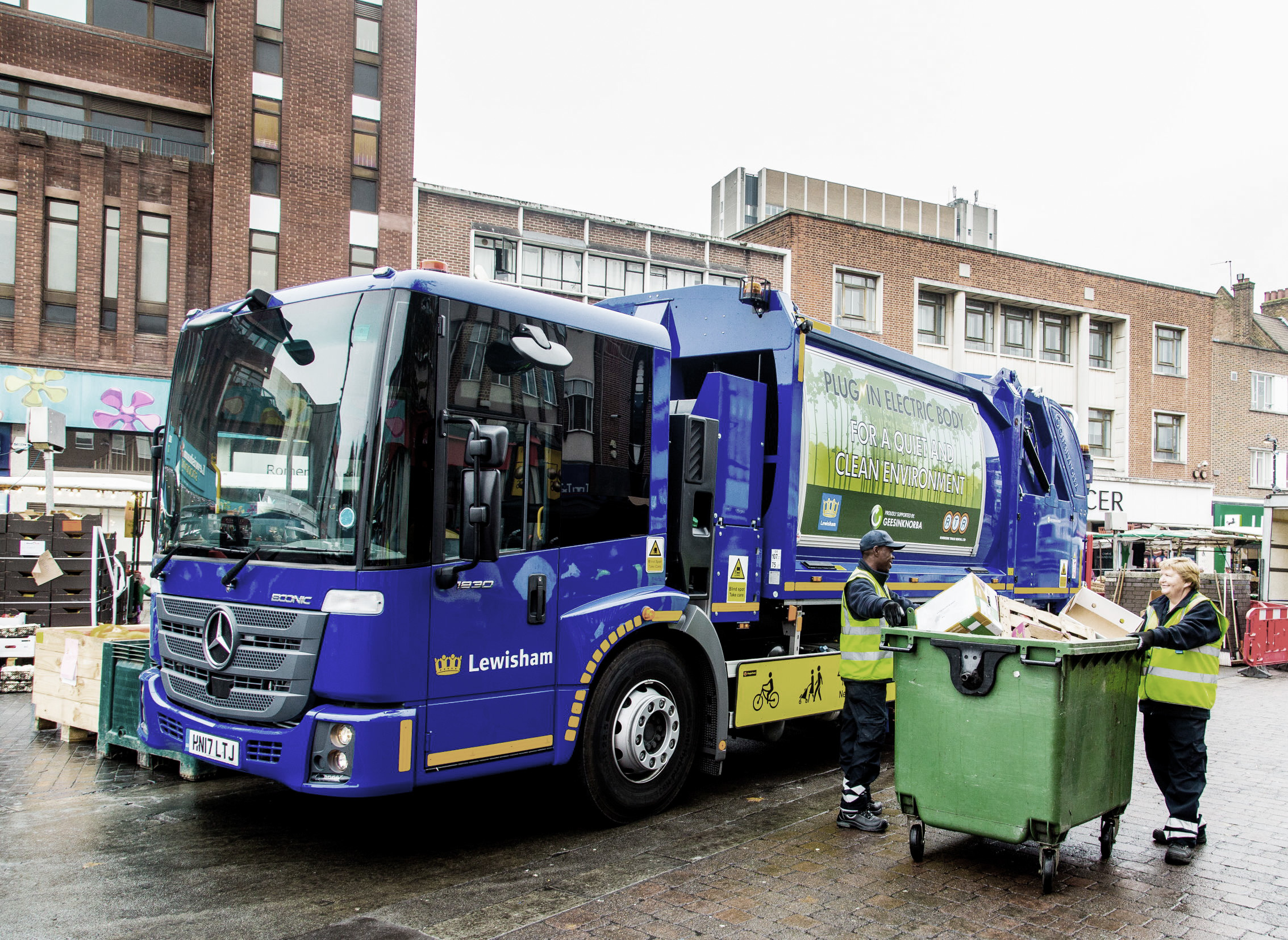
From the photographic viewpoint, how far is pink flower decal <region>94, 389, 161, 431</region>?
22031 millimetres

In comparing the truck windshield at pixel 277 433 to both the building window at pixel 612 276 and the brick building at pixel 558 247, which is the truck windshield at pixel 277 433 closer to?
the brick building at pixel 558 247

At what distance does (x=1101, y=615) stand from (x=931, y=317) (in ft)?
94.4

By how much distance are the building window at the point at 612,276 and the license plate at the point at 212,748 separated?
23.0 meters

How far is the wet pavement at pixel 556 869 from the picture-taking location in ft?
13.8

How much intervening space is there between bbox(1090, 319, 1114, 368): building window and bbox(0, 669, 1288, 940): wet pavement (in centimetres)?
3280

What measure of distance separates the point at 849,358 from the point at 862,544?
2175 millimetres

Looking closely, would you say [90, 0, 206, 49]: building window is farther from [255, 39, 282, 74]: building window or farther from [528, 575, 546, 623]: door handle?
[528, 575, 546, 623]: door handle

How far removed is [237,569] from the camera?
466 cm

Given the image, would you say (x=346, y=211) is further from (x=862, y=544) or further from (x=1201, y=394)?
(x=1201, y=394)

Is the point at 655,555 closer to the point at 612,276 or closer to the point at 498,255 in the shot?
the point at 498,255

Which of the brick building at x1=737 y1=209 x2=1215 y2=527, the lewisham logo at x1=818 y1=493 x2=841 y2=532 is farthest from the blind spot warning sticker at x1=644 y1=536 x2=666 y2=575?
the brick building at x1=737 y1=209 x2=1215 y2=527

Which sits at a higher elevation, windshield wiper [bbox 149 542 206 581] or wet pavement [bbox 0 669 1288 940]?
windshield wiper [bbox 149 542 206 581]

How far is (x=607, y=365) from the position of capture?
5.58 metres

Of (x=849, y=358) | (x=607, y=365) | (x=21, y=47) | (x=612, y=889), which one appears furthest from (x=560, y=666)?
(x=21, y=47)
